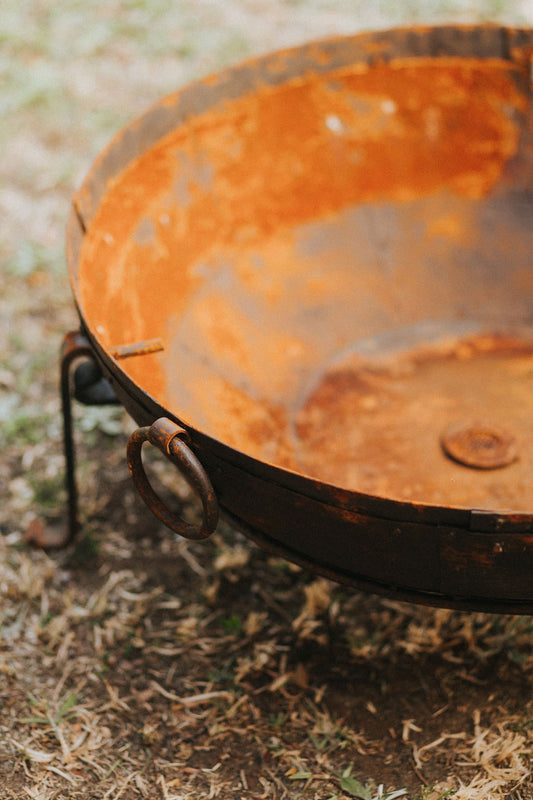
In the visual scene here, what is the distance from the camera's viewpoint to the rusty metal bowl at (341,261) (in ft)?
7.06

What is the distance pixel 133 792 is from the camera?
73.3 inches

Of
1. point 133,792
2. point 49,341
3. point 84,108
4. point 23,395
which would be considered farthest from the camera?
point 84,108

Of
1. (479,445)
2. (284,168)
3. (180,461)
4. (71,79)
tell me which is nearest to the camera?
(180,461)

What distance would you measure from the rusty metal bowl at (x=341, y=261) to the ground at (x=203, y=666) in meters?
0.35

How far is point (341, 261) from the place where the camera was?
2641 mm

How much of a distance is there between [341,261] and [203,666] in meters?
1.23

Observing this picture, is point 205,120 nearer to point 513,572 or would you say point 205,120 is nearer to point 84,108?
point 513,572

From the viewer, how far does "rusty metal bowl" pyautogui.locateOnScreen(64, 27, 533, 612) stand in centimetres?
215

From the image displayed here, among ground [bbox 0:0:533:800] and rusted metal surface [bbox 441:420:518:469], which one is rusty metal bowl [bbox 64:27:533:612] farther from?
ground [bbox 0:0:533:800]

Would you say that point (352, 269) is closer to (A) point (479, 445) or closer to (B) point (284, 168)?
(B) point (284, 168)

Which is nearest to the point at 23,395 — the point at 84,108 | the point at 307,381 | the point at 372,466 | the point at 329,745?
the point at 307,381

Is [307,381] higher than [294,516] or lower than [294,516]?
higher

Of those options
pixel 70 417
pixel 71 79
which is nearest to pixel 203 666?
pixel 70 417

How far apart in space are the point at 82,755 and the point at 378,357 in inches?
51.9
